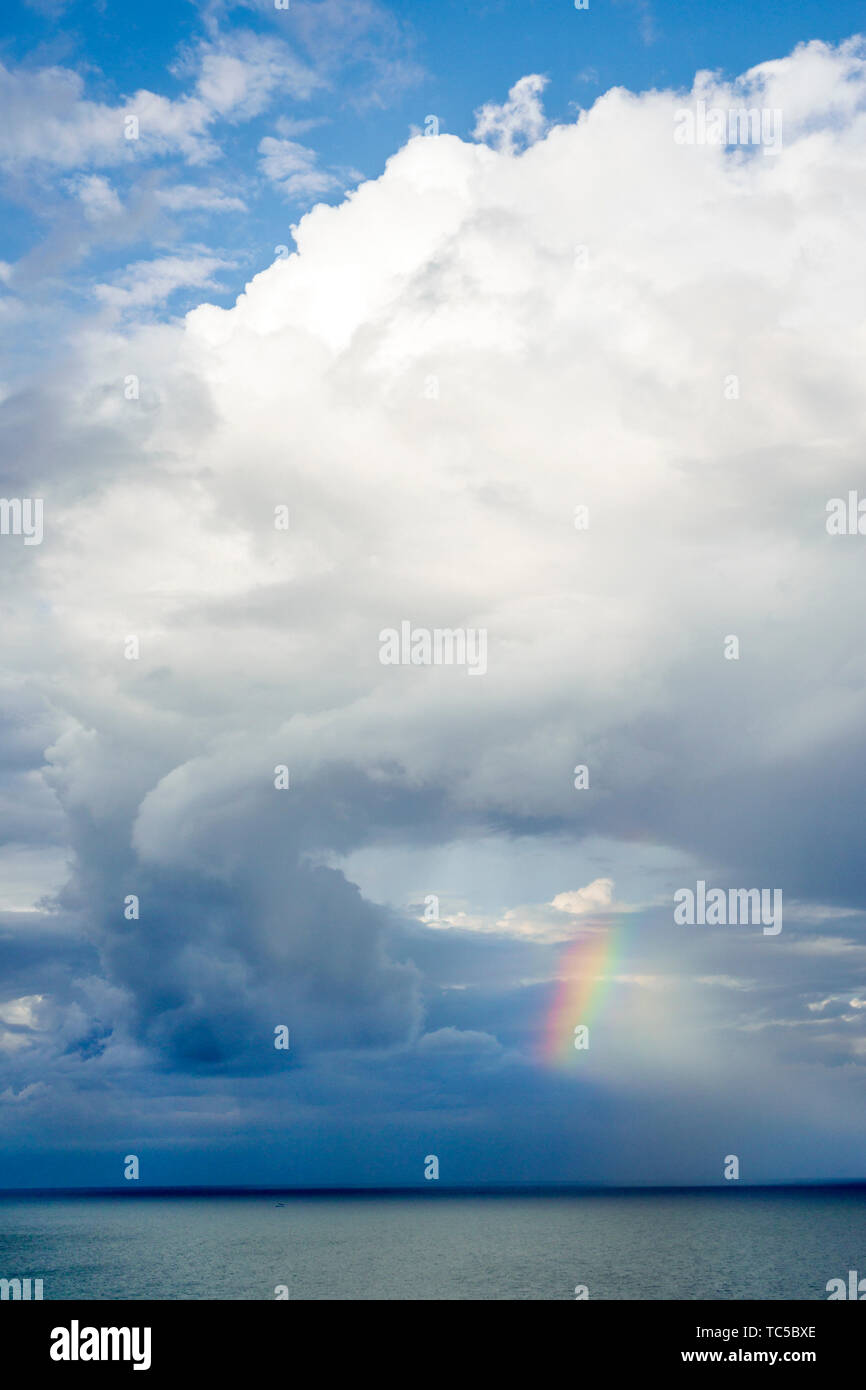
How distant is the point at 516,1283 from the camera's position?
14950 centimetres

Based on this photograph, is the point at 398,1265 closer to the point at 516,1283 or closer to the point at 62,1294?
the point at 516,1283

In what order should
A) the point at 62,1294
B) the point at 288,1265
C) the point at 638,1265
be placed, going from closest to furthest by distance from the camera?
the point at 62,1294, the point at 638,1265, the point at 288,1265
